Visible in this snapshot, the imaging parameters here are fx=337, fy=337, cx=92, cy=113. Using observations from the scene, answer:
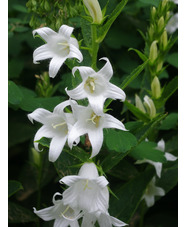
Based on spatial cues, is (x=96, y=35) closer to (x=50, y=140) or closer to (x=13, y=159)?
(x=50, y=140)

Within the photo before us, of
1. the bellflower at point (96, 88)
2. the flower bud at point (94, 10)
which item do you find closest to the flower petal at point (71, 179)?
the bellflower at point (96, 88)

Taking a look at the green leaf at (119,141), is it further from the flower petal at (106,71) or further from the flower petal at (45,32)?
the flower petal at (45,32)

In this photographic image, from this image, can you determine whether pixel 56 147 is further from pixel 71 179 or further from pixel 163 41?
pixel 163 41

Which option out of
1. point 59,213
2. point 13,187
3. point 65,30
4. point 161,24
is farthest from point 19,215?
point 161,24

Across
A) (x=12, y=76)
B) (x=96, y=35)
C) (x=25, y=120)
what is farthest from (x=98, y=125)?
(x=25, y=120)

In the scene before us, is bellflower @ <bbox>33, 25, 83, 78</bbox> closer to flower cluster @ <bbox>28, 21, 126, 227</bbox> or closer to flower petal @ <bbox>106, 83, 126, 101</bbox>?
flower cluster @ <bbox>28, 21, 126, 227</bbox>

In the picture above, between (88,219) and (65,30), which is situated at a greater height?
(65,30)
